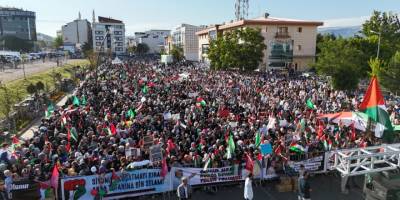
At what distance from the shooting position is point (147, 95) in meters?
24.5

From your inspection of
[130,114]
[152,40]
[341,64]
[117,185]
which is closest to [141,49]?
[152,40]

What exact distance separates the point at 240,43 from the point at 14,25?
146 meters

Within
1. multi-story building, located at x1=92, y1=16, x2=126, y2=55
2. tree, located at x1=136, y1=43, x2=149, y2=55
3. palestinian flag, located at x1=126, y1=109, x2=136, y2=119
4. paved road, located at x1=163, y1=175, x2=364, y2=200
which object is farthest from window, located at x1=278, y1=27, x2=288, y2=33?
tree, located at x1=136, y1=43, x2=149, y2=55

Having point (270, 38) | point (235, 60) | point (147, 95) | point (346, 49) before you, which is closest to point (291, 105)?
point (147, 95)

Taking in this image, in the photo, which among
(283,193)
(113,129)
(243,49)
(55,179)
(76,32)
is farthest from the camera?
(76,32)

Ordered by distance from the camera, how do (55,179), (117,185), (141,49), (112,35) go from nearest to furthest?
1. (55,179)
2. (117,185)
3. (112,35)
4. (141,49)

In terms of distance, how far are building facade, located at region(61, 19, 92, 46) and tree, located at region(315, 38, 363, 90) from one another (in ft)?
470

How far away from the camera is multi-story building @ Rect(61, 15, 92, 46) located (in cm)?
16450

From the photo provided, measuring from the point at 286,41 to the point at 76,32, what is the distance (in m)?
129

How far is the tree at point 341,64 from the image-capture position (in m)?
30.9

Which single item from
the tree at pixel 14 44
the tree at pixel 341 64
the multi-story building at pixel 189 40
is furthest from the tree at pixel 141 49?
the tree at pixel 341 64

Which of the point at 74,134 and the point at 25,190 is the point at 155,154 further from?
the point at 74,134

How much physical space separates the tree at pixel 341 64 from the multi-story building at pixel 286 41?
1701 cm

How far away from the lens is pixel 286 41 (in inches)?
2356
